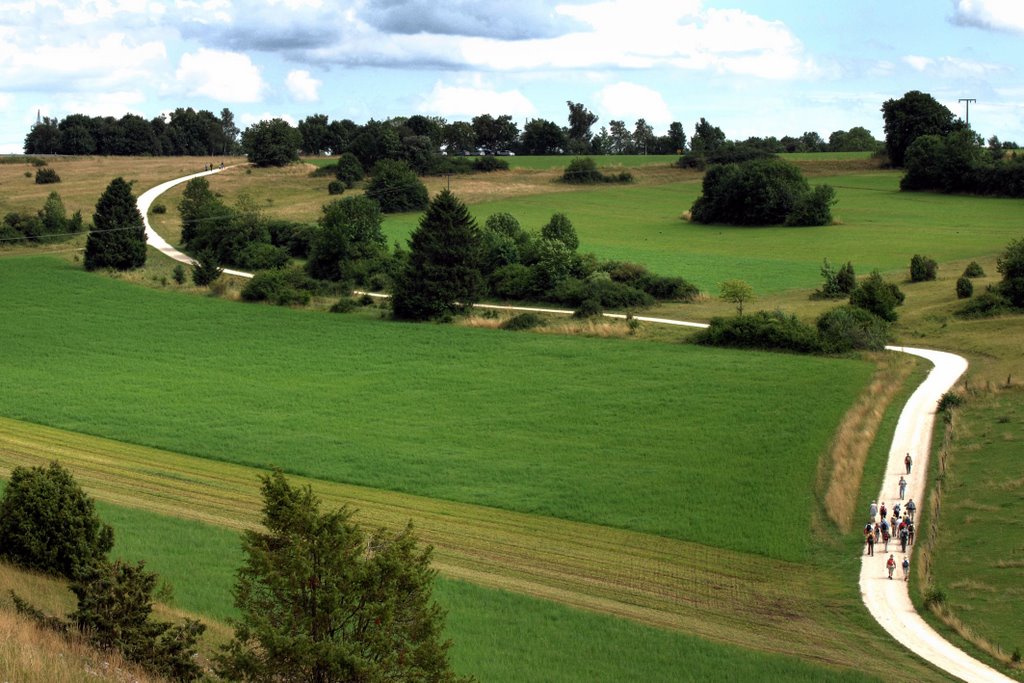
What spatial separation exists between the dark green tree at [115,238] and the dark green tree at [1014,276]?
52.4 m

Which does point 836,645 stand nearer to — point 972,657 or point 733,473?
Answer: point 972,657

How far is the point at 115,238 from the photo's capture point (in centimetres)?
7812

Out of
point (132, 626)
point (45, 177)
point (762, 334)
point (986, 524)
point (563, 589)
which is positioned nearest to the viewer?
point (132, 626)

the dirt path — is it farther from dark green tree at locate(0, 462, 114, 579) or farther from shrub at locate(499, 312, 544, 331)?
shrub at locate(499, 312, 544, 331)

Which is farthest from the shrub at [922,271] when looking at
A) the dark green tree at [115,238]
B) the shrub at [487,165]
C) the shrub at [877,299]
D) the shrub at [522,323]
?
the shrub at [487,165]

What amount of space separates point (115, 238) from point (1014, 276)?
54.0 meters

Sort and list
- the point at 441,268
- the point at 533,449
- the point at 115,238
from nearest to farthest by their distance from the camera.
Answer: the point at 533,449, the point at 441,268, the point at 115,238

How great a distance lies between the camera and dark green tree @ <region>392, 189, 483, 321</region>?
6450 cm

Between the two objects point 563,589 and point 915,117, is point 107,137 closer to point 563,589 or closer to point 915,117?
point 915,117

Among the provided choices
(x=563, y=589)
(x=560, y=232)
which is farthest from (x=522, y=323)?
(x=563, y=589)

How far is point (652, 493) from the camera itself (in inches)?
1426

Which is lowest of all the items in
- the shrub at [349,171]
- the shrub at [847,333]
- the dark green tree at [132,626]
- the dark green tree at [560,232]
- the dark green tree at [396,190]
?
the shrub at [847,333]

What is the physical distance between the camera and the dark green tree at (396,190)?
358ft

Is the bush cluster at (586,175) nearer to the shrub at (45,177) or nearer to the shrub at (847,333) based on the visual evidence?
the shrub at (45,177)
